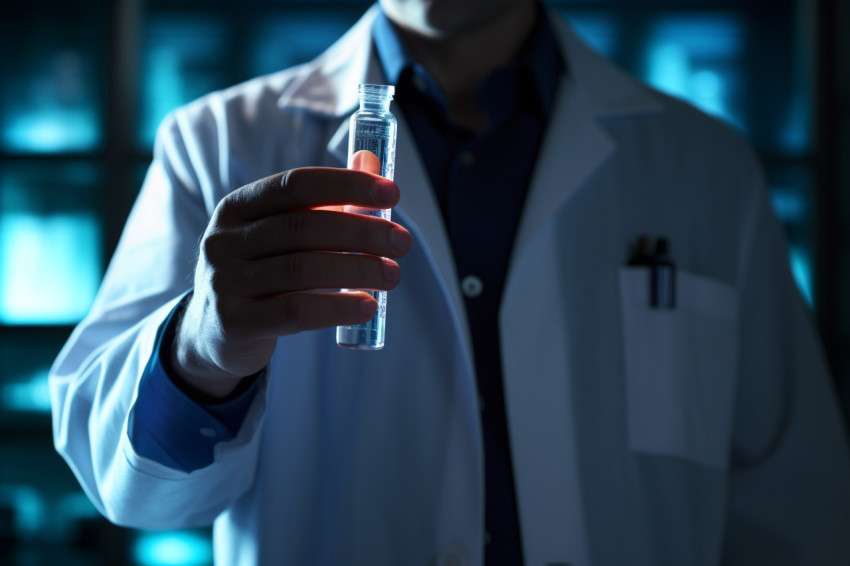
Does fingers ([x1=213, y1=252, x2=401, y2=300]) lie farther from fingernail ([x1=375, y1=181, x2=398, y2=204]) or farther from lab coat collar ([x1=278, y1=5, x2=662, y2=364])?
lab coat collar ([x1=278, y1=5, x2=662, y2=364])

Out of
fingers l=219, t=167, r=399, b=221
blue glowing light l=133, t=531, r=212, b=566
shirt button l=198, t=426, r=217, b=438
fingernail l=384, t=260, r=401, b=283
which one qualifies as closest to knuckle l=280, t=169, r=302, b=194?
fingers l=219, t=167, r=399, b=221

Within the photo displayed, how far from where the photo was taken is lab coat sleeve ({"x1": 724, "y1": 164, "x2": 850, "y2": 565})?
42.1 inches

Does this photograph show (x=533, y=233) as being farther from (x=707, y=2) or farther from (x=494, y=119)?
(x=707, y=2)

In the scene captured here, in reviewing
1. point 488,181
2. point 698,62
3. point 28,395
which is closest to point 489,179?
point 488,181

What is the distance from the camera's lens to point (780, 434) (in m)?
1.12

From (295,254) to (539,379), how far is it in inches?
19.8

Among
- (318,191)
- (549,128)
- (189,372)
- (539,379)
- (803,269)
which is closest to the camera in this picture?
(318,191)

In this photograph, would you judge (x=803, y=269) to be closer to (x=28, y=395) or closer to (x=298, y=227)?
(x=298, y=227)

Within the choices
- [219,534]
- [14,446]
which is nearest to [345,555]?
[219,534]

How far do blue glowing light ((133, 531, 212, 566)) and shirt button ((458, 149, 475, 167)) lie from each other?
5.34ft

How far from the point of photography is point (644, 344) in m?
1.06

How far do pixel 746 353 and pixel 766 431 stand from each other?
0.13 m

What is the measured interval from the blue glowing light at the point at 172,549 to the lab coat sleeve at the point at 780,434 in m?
1.60

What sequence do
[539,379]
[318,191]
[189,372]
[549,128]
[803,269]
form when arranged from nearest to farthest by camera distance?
[318,191]
[189,372]
[539,379]
[549,128]
[803,269]
